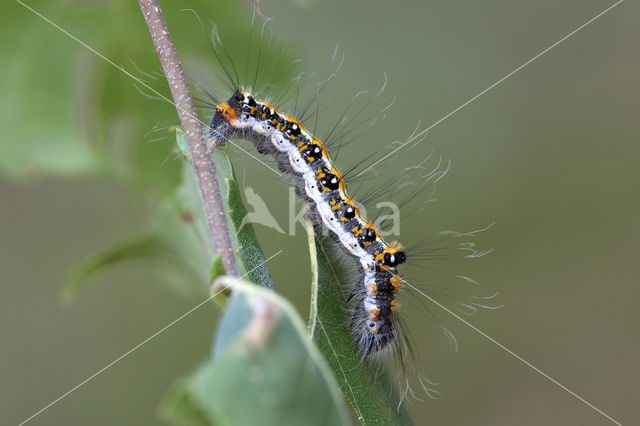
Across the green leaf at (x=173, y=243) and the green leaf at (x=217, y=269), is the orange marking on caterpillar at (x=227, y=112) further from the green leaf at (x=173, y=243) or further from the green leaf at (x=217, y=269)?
the green leaf at (x=217, y=269)

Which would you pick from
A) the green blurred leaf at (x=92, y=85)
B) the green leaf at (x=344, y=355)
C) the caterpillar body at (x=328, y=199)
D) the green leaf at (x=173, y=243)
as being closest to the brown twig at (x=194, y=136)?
the green leaf at (x=344, y=355)

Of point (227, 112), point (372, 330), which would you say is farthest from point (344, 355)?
point (227, 112)

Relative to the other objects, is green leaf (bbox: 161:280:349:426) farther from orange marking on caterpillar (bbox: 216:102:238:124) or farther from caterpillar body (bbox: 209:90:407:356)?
orange marking on caterpillar (bbox: 216:102:238:124)

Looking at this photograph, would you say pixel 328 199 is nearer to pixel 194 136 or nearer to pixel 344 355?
pixel 344 355

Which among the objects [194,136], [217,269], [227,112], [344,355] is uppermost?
[227,112]

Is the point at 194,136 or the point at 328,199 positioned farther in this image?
the point at 328,199

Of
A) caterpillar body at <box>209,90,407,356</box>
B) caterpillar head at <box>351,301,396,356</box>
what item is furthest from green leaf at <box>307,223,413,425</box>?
caterpillar body at <box>209,90,407,356</box>

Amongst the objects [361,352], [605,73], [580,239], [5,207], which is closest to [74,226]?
[5,207]
